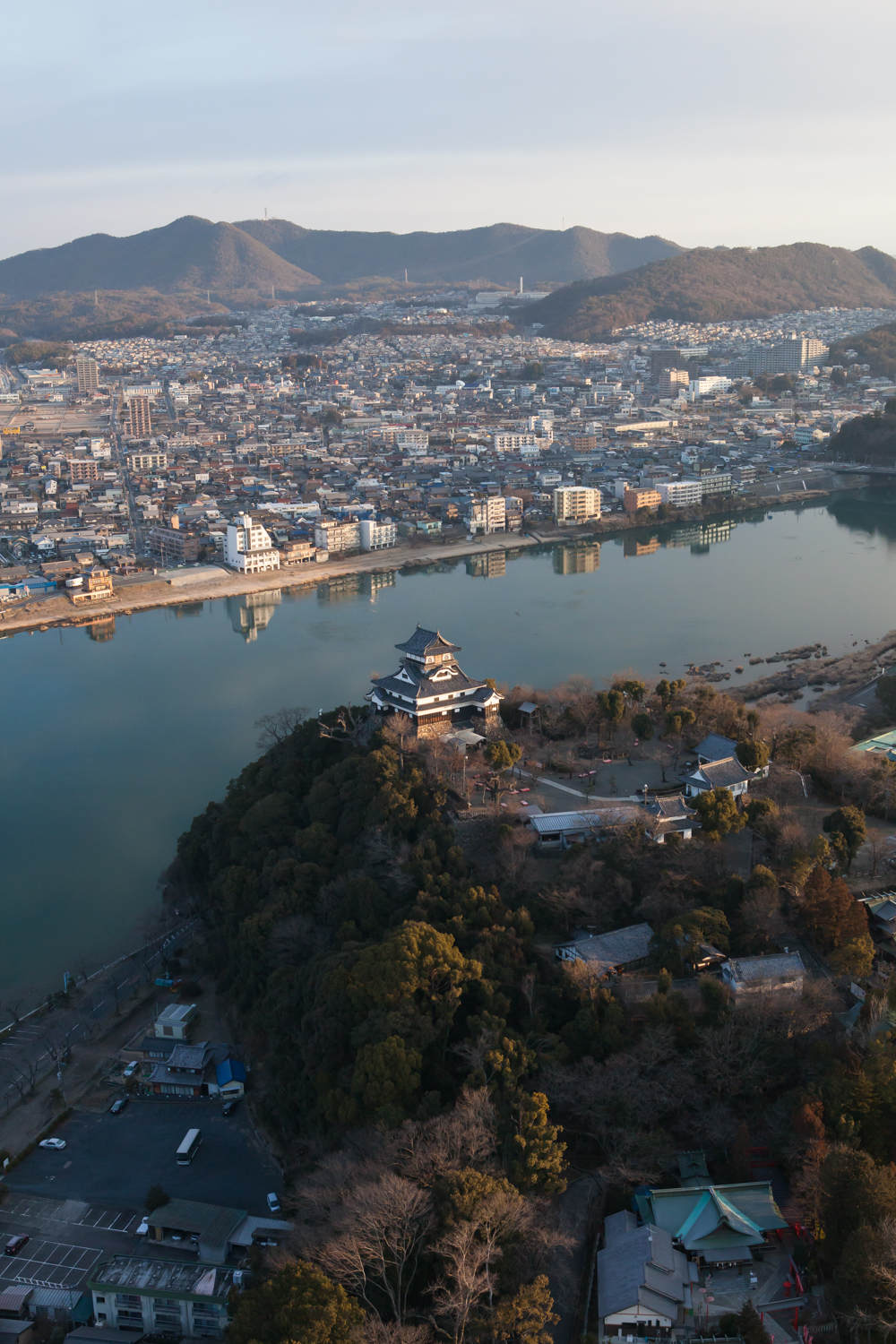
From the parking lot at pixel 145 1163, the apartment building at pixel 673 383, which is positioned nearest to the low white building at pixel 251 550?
the parking lot at pixel 145 1163

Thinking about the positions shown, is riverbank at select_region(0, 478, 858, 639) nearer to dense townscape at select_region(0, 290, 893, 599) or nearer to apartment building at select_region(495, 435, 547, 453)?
dense townscape at select_region(0, 290, 893, 599)

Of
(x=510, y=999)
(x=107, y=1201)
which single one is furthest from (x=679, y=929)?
(x=107, y=1201)

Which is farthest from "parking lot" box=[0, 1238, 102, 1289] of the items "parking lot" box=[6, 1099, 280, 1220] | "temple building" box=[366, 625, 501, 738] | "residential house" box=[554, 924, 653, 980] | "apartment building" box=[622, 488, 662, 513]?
"apartment building" box=[622, 488, 662, 513]

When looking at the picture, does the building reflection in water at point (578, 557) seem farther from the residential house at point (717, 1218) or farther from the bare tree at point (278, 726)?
the residential house at point (717, 1218)

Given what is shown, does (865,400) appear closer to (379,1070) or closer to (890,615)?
(890,615)

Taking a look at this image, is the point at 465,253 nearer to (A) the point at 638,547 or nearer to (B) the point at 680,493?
(B) the point at 680,493

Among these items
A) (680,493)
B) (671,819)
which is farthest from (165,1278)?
(680,493)
